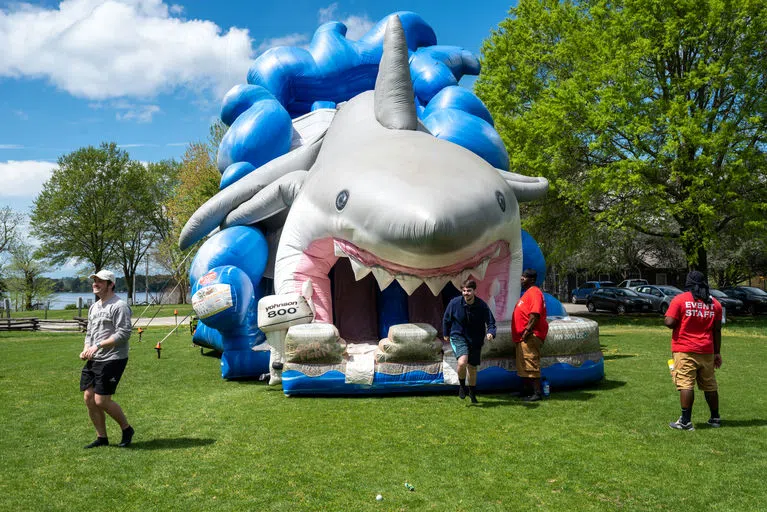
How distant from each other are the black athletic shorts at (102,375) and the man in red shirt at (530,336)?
352 cm

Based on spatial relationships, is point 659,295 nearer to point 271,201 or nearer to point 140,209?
point 271,201

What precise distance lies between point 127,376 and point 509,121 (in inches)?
522

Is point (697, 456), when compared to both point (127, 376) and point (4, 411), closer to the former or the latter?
point (4, 411)

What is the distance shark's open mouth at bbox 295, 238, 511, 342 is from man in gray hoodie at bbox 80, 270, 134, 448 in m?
2.34

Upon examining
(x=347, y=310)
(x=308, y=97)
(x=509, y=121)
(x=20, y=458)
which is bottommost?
(x=20, y=458)

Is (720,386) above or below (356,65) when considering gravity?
below

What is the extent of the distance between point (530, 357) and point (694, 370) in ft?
4.83

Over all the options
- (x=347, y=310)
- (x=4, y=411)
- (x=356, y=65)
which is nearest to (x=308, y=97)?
(x=356, y=65)

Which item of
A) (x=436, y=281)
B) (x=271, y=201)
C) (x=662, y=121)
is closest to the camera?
(x=436, y=281)

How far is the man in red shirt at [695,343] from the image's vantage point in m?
4.89

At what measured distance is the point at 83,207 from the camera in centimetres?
3716

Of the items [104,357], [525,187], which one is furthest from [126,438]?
[525,187]

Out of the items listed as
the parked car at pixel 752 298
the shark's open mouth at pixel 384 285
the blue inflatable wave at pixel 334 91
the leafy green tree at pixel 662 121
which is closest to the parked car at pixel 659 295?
the parked car at pixel 752 298

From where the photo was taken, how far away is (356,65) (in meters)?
10.5
